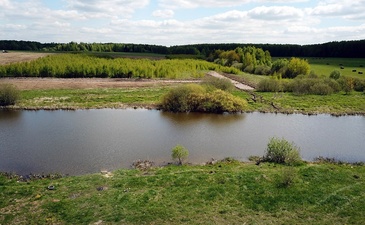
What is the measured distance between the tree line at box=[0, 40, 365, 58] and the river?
79978 millimetres

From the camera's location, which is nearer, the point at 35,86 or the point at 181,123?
the point at 181,123

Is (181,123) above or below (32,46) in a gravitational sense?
below

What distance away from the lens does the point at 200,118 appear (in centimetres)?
3825

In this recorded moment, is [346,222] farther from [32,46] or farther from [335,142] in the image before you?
[32,46]

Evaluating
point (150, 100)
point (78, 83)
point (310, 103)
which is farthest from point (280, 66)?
point (78, 83)

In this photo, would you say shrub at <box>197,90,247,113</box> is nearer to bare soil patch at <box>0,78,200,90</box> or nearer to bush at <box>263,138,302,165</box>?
bush at <box>263,138,302,165</box>

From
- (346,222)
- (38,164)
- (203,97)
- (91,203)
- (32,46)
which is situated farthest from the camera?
(32,46)

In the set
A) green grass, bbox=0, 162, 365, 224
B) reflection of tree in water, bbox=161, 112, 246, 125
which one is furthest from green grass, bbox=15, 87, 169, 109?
green grass, bbox=0, 162, 365, 224

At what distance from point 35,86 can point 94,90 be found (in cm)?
1113

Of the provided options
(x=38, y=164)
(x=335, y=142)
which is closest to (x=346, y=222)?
(x=335, y=142)

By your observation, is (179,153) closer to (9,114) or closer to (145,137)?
(145,137)

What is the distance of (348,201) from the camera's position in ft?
55.8

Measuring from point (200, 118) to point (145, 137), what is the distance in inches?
394

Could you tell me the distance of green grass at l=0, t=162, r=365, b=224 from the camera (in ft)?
51.0
